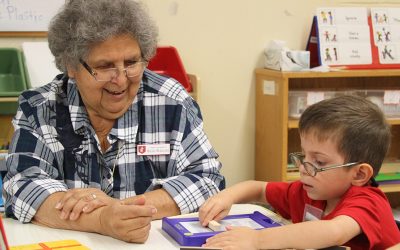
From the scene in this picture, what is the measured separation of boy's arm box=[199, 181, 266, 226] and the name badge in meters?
0.28

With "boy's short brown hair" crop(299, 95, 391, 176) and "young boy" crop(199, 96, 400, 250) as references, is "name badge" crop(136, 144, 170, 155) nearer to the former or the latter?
"young boy" crop(199, 96, 400, 250)

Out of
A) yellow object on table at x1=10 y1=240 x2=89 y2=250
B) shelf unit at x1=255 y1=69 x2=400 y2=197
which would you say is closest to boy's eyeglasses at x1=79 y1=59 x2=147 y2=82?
yellow object on table at x1=10 y1=240 x2=89 y2=250

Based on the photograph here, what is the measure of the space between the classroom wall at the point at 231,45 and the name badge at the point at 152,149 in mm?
1638

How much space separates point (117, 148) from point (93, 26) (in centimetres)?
37

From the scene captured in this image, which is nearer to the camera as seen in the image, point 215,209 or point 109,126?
point 215,209

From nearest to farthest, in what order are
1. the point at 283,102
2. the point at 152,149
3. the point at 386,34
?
the point at 152,149, the point at 283,102, the point at 386,34

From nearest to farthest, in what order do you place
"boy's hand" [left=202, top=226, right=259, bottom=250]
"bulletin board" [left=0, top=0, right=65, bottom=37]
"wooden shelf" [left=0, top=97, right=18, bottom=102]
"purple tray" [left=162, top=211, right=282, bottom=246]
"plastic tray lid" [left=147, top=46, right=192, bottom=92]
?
"boy's hand" [left=202, top=226, right=259, bottom=250] < "purple tray" [left=162, top=211, right=282, bottom=246] < "wooden shelf" [left=0, top=97, right=18, bottom=102] < "bulletin board" [left=0, top=0, right=65, bottom=37] < "plastic tray lid" [left=147, top=46, right=192, bottom=92]

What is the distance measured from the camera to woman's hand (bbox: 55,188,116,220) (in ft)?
4.88

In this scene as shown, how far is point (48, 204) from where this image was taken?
1554 millimetres

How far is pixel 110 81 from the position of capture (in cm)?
174

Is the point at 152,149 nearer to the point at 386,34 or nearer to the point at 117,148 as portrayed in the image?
the point at 117,148

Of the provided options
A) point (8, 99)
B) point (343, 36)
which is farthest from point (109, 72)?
point (343, 36)

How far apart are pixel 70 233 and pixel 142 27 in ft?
2.11

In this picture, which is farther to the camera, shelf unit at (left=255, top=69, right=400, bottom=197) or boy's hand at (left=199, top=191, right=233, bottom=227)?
shelf unit at (left=255, top=69, right=400, bottom=197)
